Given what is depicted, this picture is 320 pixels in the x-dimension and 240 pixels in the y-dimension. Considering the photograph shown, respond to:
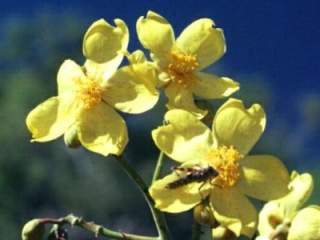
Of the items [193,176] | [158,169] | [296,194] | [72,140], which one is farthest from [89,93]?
[296,194]

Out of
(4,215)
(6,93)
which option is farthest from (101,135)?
(6,93)

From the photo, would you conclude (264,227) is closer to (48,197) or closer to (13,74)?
(48,197)

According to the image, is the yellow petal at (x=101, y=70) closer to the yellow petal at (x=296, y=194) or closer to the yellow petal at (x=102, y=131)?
the yellow petal at (x=102, y=131)

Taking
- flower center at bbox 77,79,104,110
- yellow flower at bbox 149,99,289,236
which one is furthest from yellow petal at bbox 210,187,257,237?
flower center at bbox 77,79,104,110

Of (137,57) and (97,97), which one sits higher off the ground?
(137,57)

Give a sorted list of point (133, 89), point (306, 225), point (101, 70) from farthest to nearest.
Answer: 1. point (101, 70)
2. point (133, 89)
3. point (306, 225)

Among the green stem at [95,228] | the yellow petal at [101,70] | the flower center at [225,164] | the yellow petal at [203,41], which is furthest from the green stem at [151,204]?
the yellow petal at [203,41]

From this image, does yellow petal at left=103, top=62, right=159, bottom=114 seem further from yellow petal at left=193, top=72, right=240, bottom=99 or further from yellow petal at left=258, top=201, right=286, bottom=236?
yellow petal at left=258, top=201, right=286, bottom=236

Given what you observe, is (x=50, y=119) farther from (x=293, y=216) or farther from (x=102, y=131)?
(x=293, y=216)
